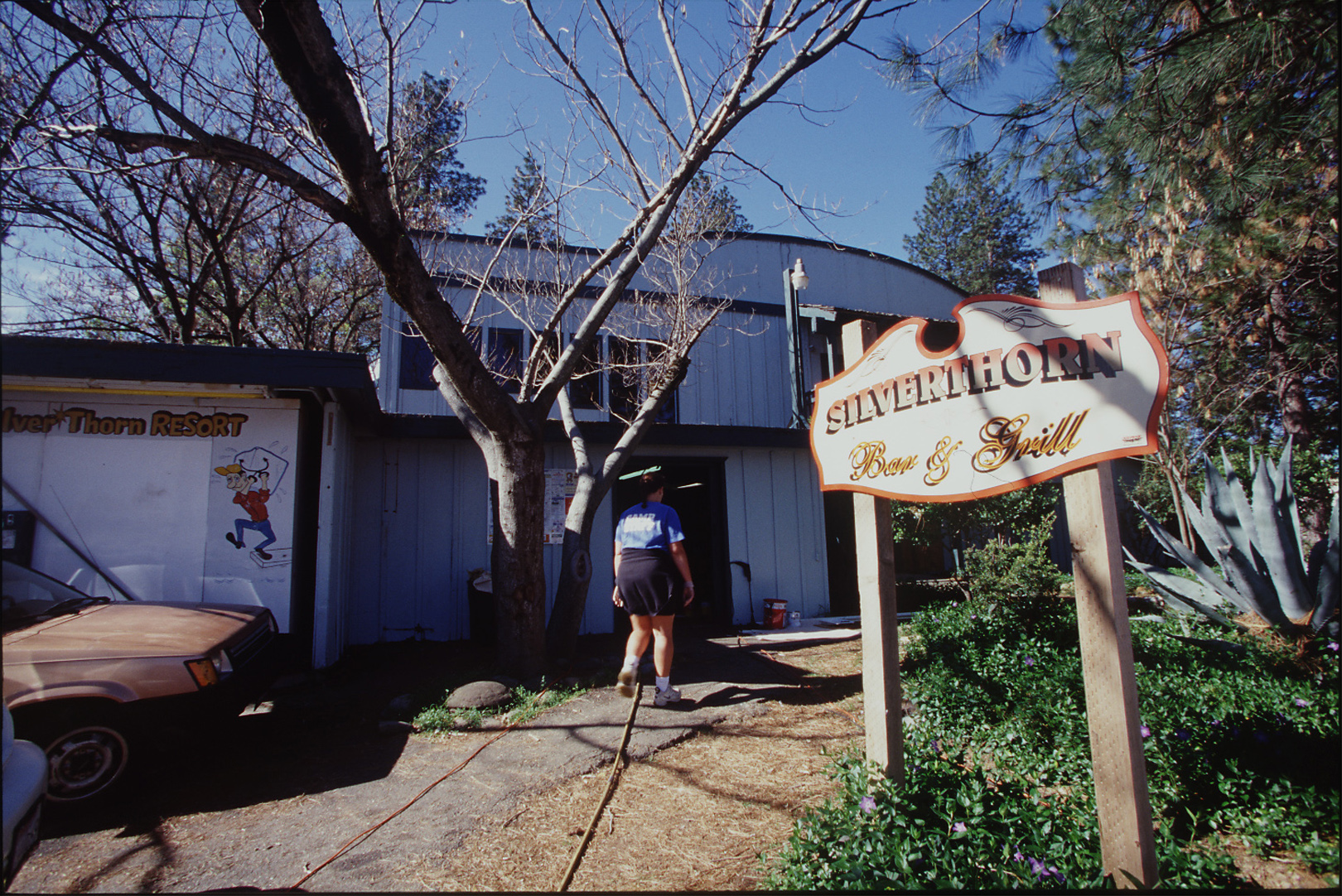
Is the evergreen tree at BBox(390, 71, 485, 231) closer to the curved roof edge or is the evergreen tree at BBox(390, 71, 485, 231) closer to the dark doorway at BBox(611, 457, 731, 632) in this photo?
the curved roof edge

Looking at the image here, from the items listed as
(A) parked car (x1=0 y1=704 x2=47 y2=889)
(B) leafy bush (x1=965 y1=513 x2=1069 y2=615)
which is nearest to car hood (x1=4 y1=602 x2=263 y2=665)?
(A) parked car (x1=0 y1=704 x2=47 y2=889)

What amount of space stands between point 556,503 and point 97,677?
5428 millimetres

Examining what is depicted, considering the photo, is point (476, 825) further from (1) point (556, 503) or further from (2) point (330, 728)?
(1) point (556, 503)

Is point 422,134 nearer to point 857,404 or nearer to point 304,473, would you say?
point 304,473

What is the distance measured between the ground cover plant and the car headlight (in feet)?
11.7

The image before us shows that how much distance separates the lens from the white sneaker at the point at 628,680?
5320mm

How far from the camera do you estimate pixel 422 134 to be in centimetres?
845

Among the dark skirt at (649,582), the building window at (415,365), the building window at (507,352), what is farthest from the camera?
the building window at (507,352)

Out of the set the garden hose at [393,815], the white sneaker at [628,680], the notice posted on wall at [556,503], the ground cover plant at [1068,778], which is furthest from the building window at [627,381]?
the ground cover plant at [1068,778]

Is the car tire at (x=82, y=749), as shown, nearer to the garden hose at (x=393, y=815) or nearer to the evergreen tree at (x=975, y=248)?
the garden hose at (x=393, y=815)

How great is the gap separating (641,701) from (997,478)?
12.0 ft

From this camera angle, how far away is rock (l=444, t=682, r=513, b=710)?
5430mm

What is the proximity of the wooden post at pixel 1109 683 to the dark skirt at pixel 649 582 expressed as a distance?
326 cm

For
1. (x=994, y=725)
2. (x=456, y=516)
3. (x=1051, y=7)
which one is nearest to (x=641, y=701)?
(x=994, y=725)
